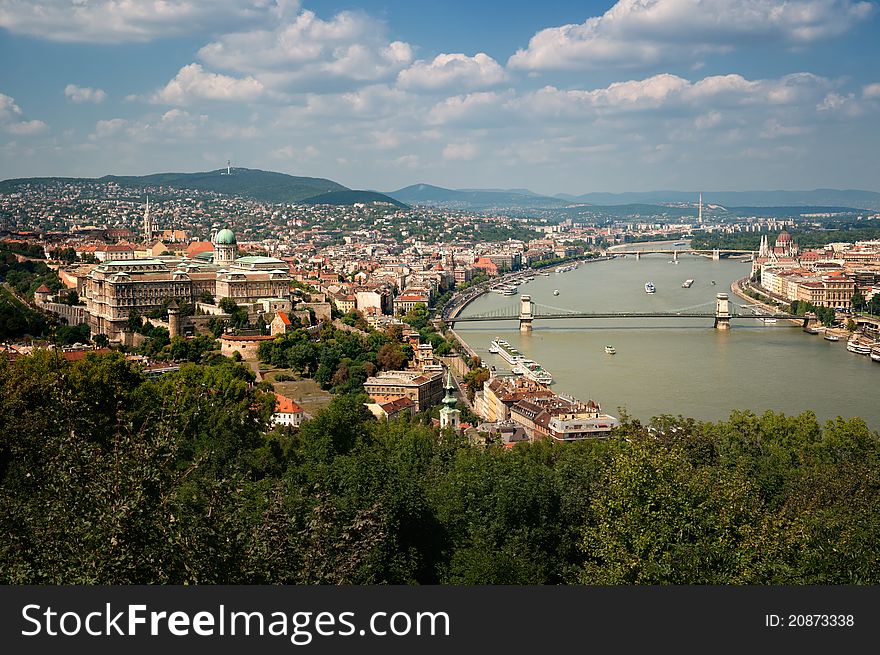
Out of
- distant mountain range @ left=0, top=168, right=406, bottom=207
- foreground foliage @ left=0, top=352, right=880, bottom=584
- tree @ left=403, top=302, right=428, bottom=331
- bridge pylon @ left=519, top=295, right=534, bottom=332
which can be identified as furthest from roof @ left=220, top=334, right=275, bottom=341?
distant mountain range @ left=0, top=168, right=406, bottom=207

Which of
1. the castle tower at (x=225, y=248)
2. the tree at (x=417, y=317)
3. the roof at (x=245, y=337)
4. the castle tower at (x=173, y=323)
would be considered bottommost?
the tree at (x=417, y=317)

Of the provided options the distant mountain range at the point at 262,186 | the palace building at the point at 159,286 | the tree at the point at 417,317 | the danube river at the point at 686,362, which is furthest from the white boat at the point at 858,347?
the distant mountain range at the point at 262,186

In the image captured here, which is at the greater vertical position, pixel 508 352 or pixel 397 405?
pixel 397 405

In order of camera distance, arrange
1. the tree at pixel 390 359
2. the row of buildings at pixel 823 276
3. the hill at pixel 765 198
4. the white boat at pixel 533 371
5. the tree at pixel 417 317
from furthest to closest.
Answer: the hill at pixel 765 198 < the row of buildings at pixel 823 276 < the tree at pixel 417 317 < the tree at pixel 390 359 < the white boat at pixel 533 371

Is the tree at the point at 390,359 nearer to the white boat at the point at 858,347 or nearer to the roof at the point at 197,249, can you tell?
the white boat at the point at 858,347

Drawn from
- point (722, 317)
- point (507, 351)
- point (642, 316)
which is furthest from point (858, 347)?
point (507, 351)

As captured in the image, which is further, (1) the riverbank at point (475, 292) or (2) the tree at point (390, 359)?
(1) the riverbank at point (475, 292)

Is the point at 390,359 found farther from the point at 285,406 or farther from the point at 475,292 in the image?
the point at 475,292

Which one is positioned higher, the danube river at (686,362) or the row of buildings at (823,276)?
the row of buildings at (823,276)
